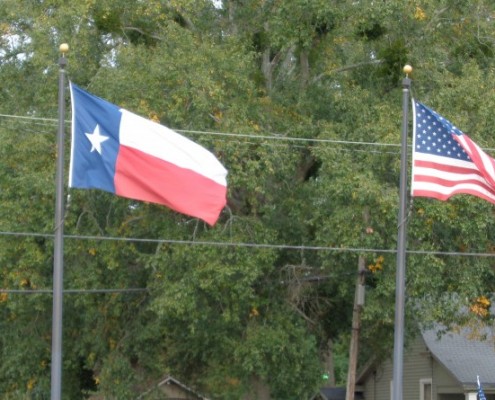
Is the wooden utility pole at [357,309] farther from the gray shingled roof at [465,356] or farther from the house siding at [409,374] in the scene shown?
the house siding at [409,374]

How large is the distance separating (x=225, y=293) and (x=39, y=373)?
679 cm

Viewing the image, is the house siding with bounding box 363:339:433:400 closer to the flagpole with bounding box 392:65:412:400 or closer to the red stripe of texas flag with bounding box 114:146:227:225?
the flagpole with bounding box 392:65:412:400

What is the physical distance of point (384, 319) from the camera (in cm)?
2680

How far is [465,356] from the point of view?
36.5 meters

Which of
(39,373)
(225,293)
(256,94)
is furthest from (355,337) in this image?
(39,373)

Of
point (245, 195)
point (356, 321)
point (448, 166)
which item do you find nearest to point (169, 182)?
point (448, 166)

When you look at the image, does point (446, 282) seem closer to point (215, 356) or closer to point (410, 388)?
point (215, 356)

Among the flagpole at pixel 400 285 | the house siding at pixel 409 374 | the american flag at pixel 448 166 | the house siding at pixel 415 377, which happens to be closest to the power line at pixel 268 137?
the flagpole at pixel 400 285

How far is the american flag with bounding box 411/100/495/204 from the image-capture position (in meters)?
18.6

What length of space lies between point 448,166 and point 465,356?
18790 mm

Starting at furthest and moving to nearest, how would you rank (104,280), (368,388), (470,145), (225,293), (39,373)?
(368,388) < (39,373) < (104,280) < (225,293) < (470,145)

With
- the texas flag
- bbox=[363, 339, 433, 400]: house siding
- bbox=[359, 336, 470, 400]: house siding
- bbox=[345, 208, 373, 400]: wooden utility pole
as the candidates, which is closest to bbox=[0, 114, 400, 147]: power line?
bbox=[345, 208, 373, 400]: wooden utility pole

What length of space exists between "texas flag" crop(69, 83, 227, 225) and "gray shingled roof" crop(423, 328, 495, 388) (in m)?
18.9

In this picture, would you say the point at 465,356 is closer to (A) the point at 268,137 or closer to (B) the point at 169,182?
(A) the point at 268,137
